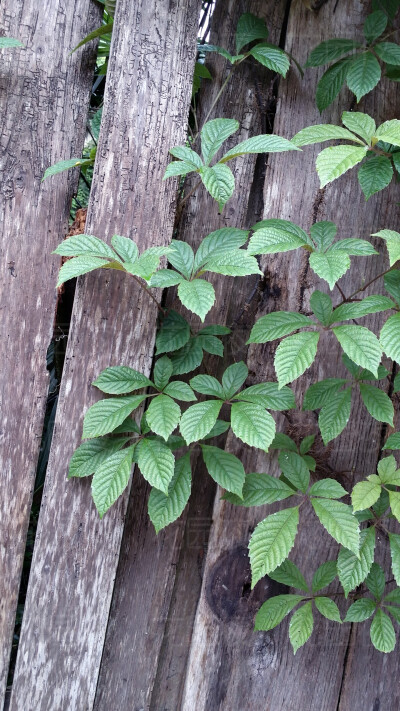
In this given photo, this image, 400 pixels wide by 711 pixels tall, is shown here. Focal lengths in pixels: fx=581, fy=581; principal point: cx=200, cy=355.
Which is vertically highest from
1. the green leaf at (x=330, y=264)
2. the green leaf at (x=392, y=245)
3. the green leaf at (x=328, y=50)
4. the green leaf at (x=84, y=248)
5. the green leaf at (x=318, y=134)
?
the green leaf at (x=328, y=50)

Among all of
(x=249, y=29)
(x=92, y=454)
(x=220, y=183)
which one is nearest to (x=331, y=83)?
(x=249, y=29)

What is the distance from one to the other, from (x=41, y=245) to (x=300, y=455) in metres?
0.71

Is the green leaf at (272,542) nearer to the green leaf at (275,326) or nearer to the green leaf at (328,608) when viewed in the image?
the green leaf at (328,608)

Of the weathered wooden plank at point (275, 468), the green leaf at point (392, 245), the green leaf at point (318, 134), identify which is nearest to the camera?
the green leaf at point (392, 245)

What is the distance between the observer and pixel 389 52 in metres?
1.25

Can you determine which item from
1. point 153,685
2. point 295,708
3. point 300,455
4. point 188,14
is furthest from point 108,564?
point 188,14

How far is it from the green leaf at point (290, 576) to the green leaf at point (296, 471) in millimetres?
192

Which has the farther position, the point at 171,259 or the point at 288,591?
the point at 288,591

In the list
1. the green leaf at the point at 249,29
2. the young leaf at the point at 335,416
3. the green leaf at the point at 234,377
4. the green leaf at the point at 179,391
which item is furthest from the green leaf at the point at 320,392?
the green leaf at the point at 249,29

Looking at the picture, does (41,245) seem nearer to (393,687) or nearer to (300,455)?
(300,455)

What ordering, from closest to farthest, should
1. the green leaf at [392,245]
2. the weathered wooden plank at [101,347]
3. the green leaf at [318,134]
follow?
the green leaf at [392,245]
the green leaf at [318,134]
the weathered wooden plank at [101,347]

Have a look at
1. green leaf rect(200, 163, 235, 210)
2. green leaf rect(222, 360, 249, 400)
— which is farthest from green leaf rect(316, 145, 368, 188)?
green leaf rect(222, 360, 249, 400)

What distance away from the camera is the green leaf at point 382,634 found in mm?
1171

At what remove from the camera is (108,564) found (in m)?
1.21
